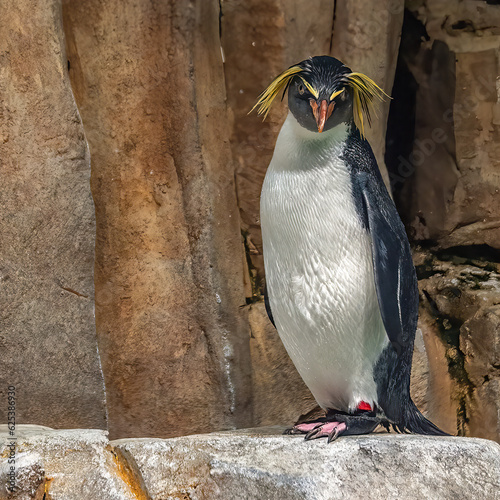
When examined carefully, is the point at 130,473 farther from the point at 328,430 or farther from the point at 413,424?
the point at 413,424

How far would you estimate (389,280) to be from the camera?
201 centimetres

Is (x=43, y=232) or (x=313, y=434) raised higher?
(x=43, y=232)

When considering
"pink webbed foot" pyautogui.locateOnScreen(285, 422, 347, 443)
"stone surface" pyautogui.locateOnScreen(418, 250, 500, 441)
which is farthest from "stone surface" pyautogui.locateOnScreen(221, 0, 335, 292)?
"pink webbed foot" pyautogui.locateOnScreen(285, 422, 347, 443)

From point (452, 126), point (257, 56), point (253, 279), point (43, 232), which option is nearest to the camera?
point (43, 232)

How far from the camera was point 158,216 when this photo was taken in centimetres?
263

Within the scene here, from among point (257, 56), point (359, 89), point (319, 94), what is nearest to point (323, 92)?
point (319, 94)

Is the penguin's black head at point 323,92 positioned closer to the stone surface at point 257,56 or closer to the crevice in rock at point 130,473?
the stone surface at point 257,56

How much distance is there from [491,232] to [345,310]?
1224 mm

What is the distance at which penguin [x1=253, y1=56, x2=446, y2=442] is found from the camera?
2.01 m

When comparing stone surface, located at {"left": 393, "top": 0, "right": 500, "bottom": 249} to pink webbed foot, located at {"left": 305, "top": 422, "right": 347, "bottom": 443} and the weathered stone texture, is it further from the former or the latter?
pink webbed foot, located at {"left": 305, "top": 422, "right": 347, "bottom": 443}

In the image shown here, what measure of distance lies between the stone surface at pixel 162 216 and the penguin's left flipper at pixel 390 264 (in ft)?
2.42

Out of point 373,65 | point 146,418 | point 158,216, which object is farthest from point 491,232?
point 146,418

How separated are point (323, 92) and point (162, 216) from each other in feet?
2.94

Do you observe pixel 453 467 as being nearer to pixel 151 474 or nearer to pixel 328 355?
pixel 328 355
